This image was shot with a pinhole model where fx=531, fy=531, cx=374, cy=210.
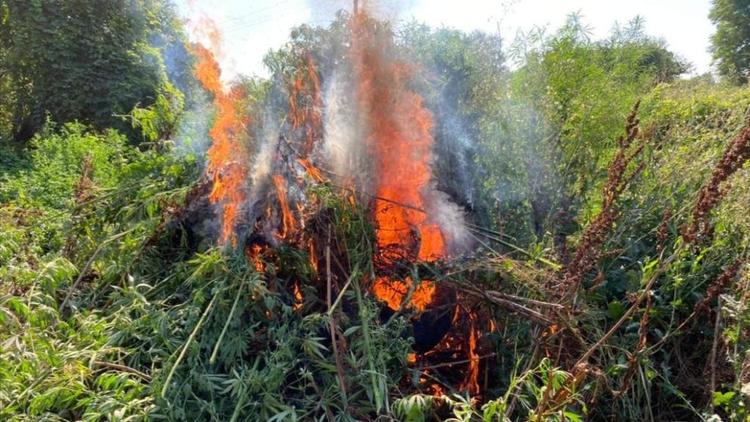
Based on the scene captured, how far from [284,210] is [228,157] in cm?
57

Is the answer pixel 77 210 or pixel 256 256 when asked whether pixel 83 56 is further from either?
pixel 256 256

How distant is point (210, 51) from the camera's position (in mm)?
3834

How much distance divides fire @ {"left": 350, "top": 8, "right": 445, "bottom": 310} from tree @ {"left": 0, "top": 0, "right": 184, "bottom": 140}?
8392 mm

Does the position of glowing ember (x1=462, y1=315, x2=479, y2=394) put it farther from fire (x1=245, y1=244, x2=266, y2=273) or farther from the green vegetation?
fire (x1=245, y1=244, x2=266, y2=273)

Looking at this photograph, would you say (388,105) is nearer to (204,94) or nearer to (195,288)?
(195,288)

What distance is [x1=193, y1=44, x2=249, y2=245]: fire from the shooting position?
310 cm

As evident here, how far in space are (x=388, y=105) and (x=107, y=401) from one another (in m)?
2.30

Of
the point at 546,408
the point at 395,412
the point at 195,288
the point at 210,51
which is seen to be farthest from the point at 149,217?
the point at 546,408

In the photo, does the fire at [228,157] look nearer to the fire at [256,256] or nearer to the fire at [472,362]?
the fire at [256,256]

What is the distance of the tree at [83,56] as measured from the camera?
1063 cm

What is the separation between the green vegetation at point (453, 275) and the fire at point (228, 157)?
11 centimetres

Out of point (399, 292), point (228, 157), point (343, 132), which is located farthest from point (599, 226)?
point (228, 157)

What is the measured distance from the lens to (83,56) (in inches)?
431

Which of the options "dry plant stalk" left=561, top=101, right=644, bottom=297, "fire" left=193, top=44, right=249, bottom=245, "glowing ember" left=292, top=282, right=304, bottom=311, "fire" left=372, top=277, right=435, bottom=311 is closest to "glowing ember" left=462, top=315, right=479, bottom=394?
"fire" left=372, top=277, right=435, bottom=311
